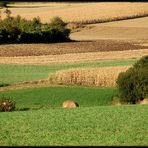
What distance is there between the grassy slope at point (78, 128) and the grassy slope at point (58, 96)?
989cm

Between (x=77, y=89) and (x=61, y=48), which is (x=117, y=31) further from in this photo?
(x=77, y=89)

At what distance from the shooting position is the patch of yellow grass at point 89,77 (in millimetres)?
32344

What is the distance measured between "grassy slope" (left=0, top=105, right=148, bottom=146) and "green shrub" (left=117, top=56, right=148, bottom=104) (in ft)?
30.7

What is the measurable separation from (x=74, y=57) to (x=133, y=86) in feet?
77.3

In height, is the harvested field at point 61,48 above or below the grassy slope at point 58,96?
below

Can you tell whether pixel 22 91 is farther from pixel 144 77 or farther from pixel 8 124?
pixel 8 124

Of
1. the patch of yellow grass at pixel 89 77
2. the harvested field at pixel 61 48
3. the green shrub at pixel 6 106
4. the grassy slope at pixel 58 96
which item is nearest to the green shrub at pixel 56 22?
the harvested field at pixel 61 48

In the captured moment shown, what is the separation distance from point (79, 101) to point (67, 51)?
2737 centimetres

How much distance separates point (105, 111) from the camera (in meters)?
16.0

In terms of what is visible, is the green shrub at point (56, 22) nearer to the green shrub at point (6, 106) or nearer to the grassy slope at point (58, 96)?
the grassy slope at point (58, 96)

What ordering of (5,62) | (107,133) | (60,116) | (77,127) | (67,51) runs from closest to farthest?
(107,133) < (77,127) < (60,116) < (5,62) < (67,51)

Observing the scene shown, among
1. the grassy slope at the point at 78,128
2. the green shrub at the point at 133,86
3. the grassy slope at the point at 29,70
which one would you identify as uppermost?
the grassy slope at the point at 78,128

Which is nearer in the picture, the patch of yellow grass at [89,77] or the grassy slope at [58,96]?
the grassy slope at [58,96]

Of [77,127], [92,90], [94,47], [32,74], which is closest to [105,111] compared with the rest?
[77,127]
